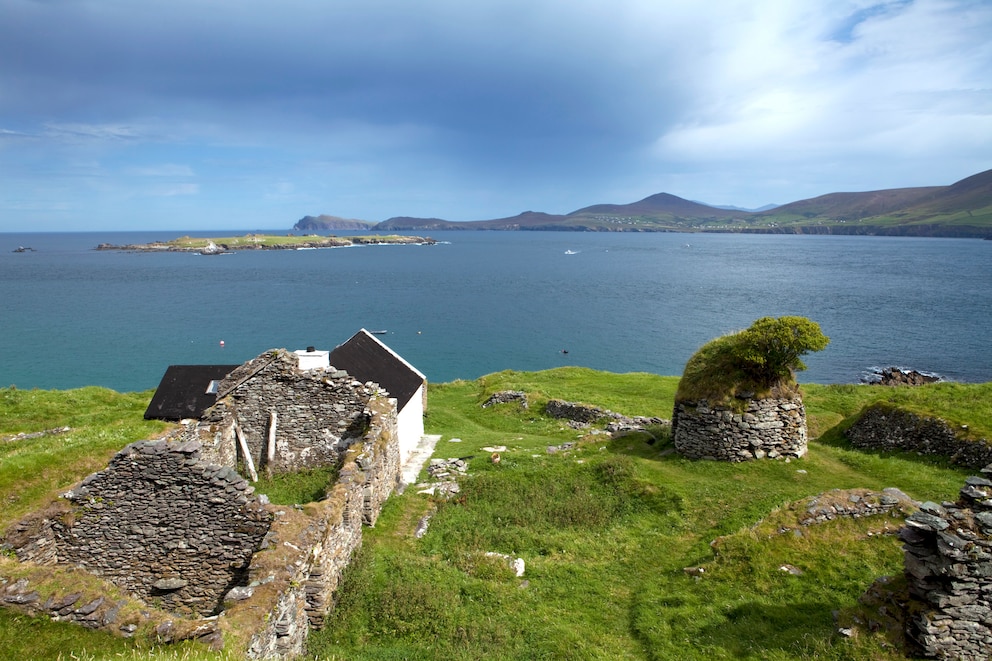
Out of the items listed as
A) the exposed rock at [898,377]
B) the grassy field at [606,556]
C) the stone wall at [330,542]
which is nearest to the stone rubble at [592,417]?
the grassy field at [606,556]

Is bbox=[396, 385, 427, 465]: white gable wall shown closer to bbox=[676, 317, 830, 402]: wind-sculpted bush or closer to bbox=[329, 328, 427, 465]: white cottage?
bbox=[329, 328, 427, 465]: white cottage

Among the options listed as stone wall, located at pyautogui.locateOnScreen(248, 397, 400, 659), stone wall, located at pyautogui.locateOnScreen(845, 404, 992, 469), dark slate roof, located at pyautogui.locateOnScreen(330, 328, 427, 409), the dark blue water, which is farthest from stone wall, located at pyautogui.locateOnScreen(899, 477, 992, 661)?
the dark blue water

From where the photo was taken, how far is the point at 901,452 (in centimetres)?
2136

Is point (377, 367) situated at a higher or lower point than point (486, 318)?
higher

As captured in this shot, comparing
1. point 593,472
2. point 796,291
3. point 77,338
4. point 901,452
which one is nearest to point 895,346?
point 796,291

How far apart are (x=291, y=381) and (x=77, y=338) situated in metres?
92.8

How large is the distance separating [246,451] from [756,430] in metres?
18.9

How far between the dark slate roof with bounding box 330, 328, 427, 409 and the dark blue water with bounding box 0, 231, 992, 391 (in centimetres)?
3778

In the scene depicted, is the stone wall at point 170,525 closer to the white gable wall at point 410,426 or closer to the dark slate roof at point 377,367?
the white gable wall at point 410,426

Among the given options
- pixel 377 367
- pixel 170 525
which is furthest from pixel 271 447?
pixel 377 367

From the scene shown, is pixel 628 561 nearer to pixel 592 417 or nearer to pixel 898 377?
pixel 592 417

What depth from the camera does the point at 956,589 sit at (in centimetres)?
958

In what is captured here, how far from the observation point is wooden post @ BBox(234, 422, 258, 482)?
18406mm

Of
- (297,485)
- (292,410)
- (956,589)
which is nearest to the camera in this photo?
(956,589)
